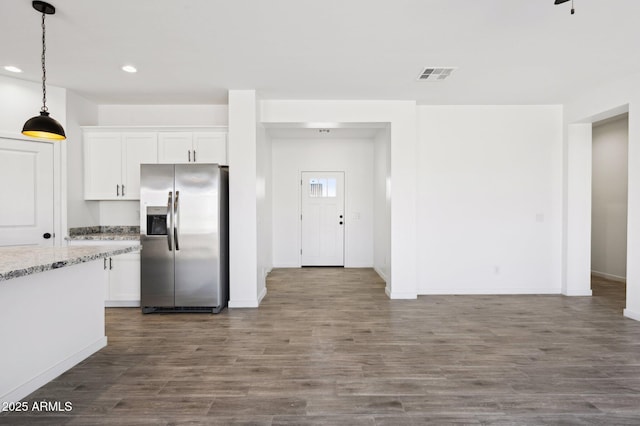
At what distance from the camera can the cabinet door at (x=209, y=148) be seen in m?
4.47

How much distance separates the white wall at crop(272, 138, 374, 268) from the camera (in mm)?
7074

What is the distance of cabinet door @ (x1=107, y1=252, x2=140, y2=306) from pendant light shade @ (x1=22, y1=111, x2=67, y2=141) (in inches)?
79.0

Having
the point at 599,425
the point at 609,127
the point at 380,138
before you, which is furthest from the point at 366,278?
the point at 609,127

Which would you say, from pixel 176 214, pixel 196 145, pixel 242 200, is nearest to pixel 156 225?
pixel 176 214

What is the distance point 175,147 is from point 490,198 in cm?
468

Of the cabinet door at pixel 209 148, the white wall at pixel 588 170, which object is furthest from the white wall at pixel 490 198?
the cabinet door at pixel 209 148

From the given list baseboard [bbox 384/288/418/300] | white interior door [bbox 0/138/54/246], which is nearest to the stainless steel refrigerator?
white interior door [bbox 0/138/54/246]

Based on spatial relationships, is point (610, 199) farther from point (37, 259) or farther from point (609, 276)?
point (37, 259)

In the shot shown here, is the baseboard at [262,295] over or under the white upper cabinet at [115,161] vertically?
under

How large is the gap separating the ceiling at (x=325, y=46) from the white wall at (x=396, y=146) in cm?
20

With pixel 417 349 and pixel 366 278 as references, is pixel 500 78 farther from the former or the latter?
pixel 366 278

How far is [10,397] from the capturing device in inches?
82.7

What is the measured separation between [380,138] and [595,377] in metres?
4.64

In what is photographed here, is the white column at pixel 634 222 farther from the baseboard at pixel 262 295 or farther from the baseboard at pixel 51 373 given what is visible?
the baseboard at pixel 51 373
